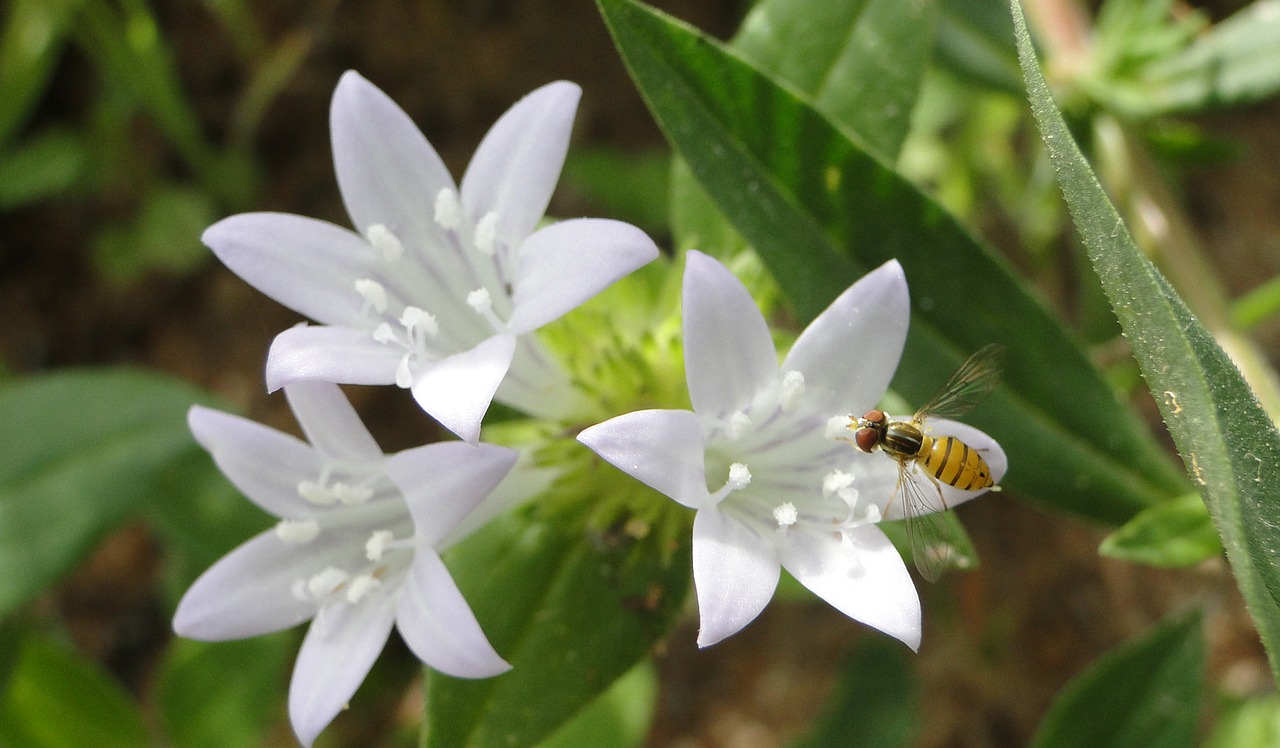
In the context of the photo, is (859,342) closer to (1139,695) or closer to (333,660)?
(333,660)

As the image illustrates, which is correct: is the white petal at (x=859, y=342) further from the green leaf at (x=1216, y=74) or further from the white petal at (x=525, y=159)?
the green leaf at (x=1216, y=74)

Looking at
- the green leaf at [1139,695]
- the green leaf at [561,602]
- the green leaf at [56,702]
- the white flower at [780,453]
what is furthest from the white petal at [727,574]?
the green leaf at [56,702]

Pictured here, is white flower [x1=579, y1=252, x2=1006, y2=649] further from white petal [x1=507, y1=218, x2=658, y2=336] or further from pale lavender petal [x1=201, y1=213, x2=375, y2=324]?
pale lavender petal [x1=201, y1=213, x2=375, y2=324]

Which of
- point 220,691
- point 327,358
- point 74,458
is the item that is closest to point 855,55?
point 327,358

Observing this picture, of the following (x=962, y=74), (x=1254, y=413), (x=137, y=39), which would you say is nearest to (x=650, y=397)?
(x=1254, y=413)

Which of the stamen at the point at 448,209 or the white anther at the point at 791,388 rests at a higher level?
the stamen at the point at 448,209
